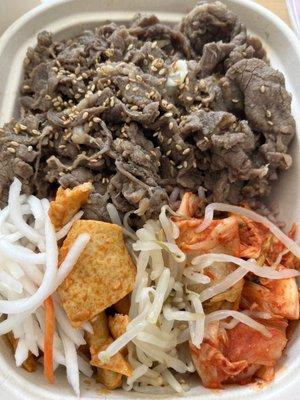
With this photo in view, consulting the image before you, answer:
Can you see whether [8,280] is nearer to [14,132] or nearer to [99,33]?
[14,132]

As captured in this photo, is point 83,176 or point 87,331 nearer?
point 87,331

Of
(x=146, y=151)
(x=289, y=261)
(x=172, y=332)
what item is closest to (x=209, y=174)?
(x=146, y=151)

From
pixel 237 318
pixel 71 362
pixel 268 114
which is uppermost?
pixel 268 114

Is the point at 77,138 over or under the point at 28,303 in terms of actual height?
over

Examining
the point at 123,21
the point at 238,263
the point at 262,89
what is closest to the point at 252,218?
the point at 238,263

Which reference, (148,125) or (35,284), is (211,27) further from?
(35,284)

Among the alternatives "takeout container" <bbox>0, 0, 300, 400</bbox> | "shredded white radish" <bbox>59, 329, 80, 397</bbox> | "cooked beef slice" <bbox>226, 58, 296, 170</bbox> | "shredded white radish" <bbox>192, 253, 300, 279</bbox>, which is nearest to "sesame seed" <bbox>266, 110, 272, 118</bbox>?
"cooked beef slice" <bbox>226, 58, 296, 170</bbox>

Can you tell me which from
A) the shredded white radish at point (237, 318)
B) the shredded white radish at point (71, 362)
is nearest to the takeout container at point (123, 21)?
the shredded white radish at point (71, 362)

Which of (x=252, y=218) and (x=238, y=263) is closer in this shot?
(x=238, y=263)
